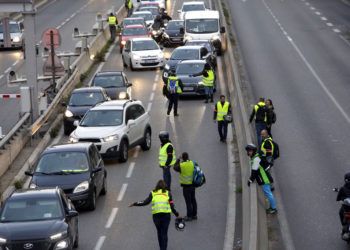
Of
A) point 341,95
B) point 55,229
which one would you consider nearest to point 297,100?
point 341,95

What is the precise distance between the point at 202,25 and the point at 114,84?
1546 cm

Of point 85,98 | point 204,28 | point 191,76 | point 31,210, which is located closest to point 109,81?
point 191,76

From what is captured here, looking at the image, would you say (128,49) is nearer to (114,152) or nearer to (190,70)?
(190,70)

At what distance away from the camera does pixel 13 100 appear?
41.3 meters

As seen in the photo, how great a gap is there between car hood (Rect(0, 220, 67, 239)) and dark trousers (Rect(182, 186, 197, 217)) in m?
3.86

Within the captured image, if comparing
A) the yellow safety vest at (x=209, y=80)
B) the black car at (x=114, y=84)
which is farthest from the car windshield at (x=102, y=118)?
the yellow safety vest at (x=209, y=80)

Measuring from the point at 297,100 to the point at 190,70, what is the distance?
4556mm

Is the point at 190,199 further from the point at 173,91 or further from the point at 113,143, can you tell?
the point at 173,91

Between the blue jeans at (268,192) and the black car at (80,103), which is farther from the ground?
the blue jeans at (268,192)

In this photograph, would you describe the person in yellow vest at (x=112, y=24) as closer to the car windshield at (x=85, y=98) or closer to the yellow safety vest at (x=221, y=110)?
the car windshield at (x=85, y=98)

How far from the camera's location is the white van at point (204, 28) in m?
51.9

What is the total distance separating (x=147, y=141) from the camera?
30.8 m

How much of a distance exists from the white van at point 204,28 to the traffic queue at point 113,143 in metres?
0.05

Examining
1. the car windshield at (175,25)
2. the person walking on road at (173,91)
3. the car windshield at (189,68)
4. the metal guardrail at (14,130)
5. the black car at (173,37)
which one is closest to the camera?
the metal guardrail at (14,130)
